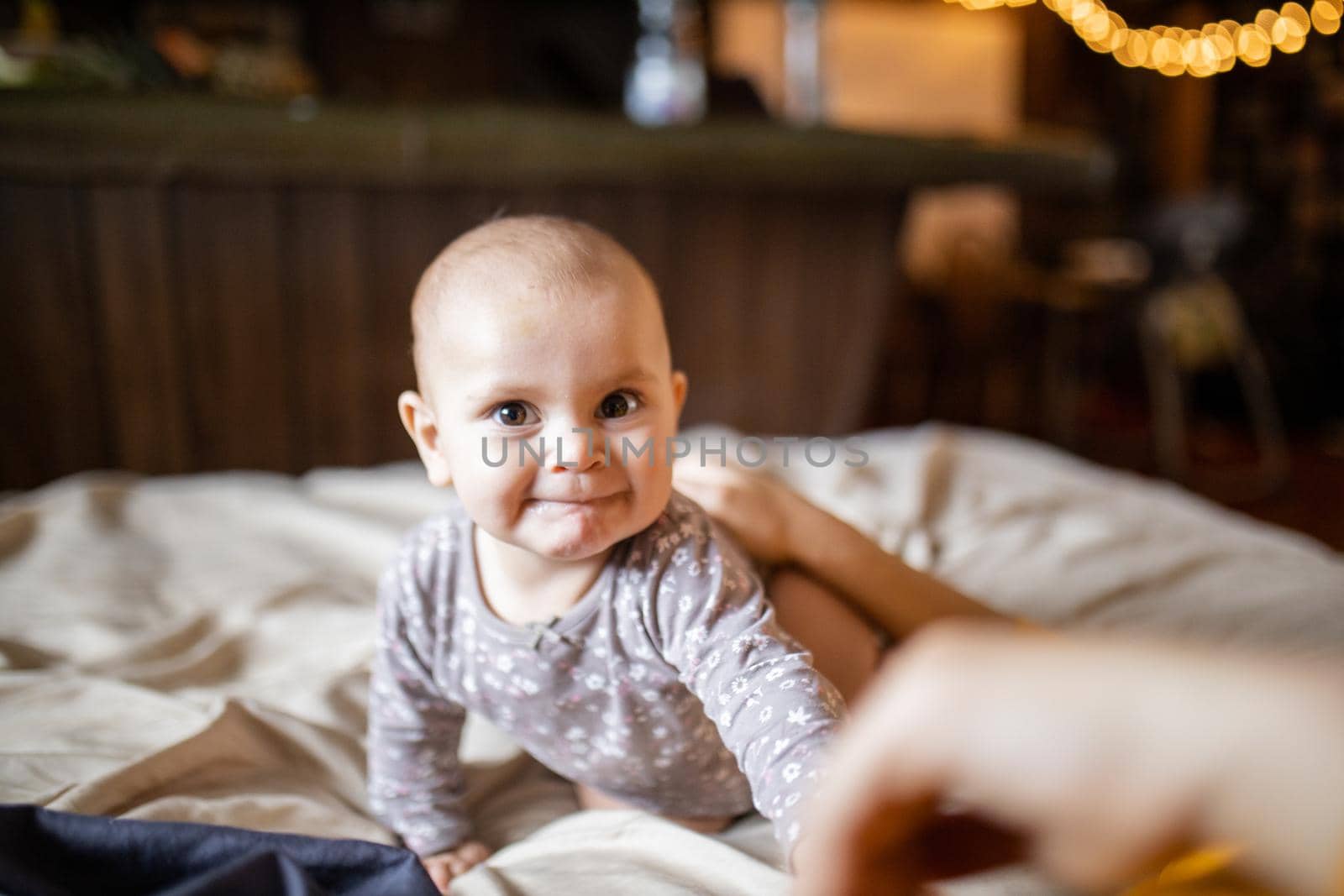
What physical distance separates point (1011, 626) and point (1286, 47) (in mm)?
4878

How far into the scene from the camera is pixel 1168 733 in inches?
11.1

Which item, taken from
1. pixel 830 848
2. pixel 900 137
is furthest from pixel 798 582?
pixel 900 137

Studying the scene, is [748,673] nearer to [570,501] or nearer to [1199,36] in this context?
[570,501]

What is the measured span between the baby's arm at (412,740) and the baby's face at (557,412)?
0.14 meters

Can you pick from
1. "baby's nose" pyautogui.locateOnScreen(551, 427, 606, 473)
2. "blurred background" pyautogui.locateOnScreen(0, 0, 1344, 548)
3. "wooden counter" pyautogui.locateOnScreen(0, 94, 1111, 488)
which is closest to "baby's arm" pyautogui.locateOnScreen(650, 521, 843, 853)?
"baby's nose" pyautogui.locateOnScreen(551, 427, 606, 473)

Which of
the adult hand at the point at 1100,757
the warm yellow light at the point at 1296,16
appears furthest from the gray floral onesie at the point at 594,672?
the warm yellow light at the point at 1296,16

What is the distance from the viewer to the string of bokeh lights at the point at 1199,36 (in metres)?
4.26

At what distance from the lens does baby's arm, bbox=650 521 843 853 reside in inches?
20.0

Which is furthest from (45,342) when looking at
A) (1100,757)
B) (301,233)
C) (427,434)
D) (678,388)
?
(1100,757)

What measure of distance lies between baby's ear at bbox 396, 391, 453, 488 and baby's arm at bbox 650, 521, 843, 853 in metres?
0.18

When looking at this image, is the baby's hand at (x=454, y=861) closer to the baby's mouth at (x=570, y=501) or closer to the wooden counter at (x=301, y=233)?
the baby's mouth at (x=570, y=501)

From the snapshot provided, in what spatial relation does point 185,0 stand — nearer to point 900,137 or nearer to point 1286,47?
point 900,137

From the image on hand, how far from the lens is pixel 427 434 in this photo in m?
0.70

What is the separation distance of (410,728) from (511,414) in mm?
274
